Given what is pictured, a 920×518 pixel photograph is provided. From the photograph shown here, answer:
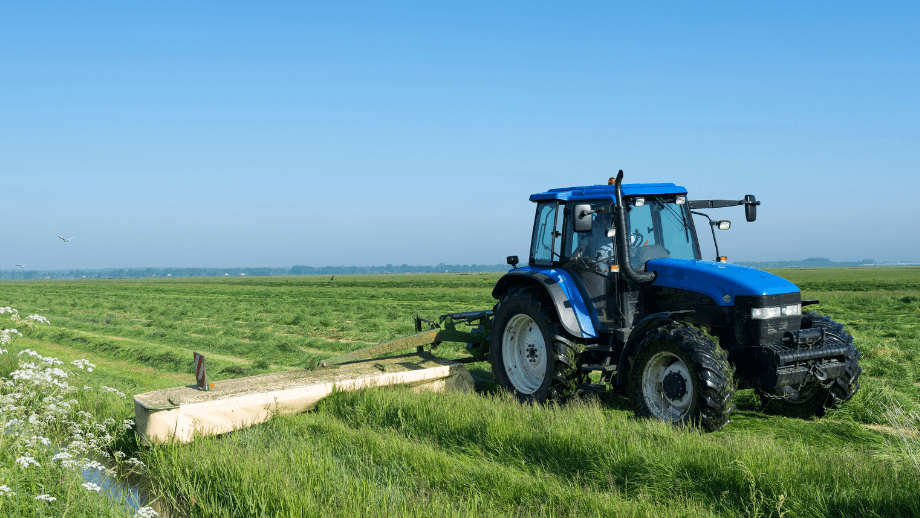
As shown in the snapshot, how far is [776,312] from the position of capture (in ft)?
19.2

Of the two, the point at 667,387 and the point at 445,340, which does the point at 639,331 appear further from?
the point at 445,340

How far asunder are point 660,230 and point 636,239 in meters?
0.35

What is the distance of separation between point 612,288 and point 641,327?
0.84 metres

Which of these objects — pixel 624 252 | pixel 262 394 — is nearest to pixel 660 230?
pixel 624 252

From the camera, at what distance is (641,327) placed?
6.04 meters

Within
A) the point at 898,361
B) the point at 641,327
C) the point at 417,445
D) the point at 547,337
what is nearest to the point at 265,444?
the point at 417,445

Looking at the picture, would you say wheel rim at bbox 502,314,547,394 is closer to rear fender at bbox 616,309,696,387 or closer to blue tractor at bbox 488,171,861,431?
blue tractor at bbox 488,171,861,431

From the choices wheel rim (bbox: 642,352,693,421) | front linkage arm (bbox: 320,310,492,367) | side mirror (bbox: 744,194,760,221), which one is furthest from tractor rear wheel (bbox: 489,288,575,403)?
side mirror (bbox: 744,194,760,221)

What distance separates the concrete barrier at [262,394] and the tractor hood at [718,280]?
→ 2.84 m

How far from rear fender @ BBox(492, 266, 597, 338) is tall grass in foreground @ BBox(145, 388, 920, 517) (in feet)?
3.30

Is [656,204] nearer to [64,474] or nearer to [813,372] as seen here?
[813,372]

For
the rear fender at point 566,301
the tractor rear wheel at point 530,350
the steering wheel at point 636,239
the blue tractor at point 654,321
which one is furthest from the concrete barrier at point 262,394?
the steering wheel at point 636,239

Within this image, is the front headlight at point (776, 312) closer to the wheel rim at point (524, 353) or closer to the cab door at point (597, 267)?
the cab door at point (597, 267)

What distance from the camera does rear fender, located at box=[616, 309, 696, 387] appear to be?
595cm
